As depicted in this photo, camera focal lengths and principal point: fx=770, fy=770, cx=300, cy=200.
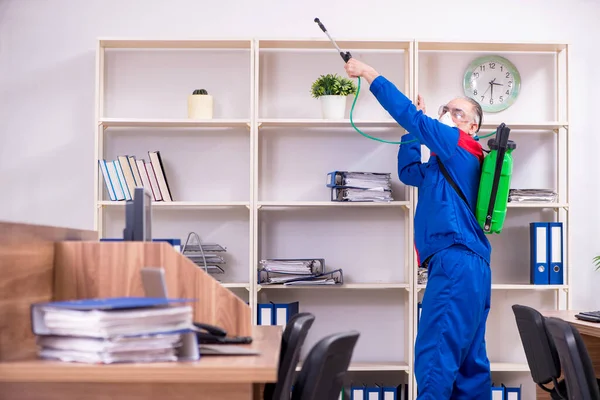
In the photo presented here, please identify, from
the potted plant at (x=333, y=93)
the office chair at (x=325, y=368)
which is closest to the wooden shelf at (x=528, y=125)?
the potted plant at (x=333, y=93)

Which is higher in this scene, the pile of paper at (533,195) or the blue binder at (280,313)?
the pile of paper at (533,195)

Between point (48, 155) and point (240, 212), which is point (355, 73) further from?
point (48, 155)

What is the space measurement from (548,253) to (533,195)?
318 millimetres

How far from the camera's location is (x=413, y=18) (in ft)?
14.4

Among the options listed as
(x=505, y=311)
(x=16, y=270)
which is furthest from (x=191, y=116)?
(x=16, y=270)

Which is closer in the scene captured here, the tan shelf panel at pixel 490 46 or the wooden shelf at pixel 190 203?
the wooden shelf at pixel 190 203

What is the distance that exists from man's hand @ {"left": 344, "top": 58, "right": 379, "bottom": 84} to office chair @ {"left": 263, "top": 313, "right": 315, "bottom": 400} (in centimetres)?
167

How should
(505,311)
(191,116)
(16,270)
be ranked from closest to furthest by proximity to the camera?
(16,270) < (191,116) < (505,311)

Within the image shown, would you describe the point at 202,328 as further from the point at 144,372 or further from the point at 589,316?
the point at 589,316

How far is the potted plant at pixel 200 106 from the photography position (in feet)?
13.3

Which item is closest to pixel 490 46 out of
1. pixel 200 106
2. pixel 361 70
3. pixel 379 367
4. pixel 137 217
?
pixel 361 70

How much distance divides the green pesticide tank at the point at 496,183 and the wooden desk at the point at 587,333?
0.46 metres

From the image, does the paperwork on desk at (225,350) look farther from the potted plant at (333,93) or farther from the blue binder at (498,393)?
the blue binder at (498,393)

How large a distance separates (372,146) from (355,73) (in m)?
0.76
